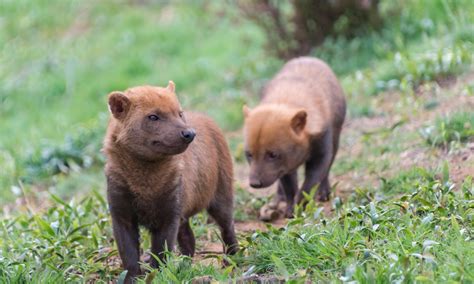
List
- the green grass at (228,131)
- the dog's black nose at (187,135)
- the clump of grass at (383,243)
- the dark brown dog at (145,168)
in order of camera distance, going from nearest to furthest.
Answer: the clump of grass at (383,243) → the green grass at (228,131) → the dog's black nose at (187,135) → the dark brown dog at (145,168)

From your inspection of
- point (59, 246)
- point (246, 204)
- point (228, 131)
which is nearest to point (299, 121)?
point (246, 204)

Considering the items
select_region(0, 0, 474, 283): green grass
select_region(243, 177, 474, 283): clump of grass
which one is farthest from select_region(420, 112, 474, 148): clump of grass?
select_region(243, 177, 474, 283): clump of grass

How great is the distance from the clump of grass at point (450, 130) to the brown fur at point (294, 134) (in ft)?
2.93

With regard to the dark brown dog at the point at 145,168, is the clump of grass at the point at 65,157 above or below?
below

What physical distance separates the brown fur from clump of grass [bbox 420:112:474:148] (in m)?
0.89

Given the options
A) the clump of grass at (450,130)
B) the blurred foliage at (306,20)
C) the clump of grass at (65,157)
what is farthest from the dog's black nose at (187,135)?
the blurred foliage at (306,20)

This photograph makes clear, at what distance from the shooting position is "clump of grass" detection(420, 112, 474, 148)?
745 centimetres

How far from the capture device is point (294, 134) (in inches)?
301

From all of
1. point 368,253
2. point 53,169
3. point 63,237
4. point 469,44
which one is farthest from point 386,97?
point 368,253

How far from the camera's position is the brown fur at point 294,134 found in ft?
24.9

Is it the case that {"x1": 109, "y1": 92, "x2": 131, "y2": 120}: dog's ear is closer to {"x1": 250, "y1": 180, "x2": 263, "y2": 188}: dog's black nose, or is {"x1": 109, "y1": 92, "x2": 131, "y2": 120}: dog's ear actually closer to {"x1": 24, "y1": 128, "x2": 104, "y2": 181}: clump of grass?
{"x1": 250, "y1": 180, "x2": 263, "y2": 188}: dog's black nose

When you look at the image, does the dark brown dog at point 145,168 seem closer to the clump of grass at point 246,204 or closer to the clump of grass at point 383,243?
the clump of grass at point 383,243

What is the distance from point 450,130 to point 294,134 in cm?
135

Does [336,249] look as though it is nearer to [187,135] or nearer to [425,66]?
[187,135]
